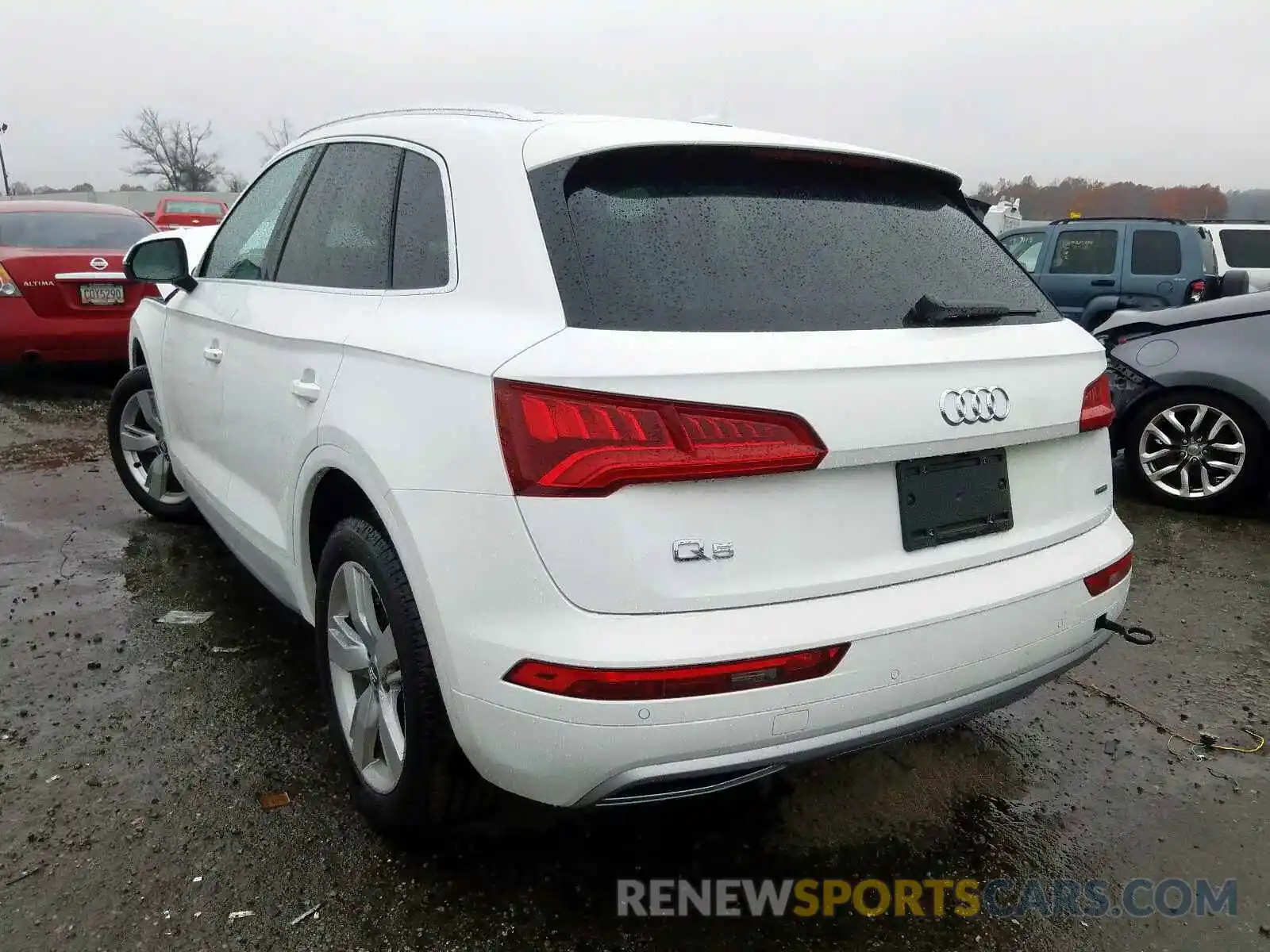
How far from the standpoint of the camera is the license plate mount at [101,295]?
776 cm

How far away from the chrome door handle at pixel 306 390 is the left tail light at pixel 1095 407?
6.02 ft

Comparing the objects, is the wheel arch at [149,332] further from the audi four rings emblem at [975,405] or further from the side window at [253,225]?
the audi four rings emblem at [975,405]

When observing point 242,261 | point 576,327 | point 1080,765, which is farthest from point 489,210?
point 1080,765

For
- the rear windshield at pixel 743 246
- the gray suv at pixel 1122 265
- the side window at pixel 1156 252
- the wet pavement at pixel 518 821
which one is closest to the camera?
the rear windshield at pixel 743 246

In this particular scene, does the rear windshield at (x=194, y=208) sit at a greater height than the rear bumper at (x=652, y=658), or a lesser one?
greater

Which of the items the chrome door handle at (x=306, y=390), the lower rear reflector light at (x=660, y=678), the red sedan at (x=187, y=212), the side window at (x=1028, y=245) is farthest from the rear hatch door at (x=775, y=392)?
the red sedan at (x=187, y=212)

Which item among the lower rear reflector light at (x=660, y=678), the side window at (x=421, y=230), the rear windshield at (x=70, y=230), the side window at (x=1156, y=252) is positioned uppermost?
the rear windshield at (x=70, y=230)

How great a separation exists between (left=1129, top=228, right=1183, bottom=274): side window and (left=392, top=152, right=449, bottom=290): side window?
35.2ft

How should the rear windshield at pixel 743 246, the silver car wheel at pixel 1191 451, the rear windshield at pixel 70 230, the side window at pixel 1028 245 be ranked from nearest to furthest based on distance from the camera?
the rear windshield at pixel 743 246 < the silver car wheel at pixel 1191 451 < the rear windshield at pixel 70 230 < the side window at pixel 1028 245

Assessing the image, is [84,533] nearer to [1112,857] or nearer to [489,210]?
[489,210]

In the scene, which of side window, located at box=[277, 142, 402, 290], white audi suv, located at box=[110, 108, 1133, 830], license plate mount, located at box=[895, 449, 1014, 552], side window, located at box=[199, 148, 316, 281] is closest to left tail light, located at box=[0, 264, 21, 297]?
side window, located at box=[199, 148, 316, 281]

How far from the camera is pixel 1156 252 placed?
11.0 meters

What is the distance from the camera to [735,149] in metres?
2.14

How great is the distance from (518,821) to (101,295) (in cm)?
706
